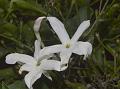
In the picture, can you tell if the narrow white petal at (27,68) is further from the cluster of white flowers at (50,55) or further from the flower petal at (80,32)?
the flower petal at (80,32)

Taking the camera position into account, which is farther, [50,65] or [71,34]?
[71,34]

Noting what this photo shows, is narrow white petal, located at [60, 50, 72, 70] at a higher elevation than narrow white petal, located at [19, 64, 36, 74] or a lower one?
higher

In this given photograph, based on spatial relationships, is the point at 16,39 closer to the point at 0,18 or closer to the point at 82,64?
the point at 0,18

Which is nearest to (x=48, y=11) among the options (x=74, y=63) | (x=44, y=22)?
(x=44, y=22)

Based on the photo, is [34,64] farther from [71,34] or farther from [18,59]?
[71,34]

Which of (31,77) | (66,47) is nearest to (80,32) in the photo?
(66,47)

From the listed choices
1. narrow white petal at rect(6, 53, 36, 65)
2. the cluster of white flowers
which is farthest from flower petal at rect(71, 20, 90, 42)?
narrow white petal at rect(6, 53, 36, 65)

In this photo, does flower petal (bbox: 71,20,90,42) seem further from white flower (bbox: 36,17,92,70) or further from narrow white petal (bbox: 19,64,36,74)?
narrow white petal (bbox: 19,64,36,74)
